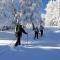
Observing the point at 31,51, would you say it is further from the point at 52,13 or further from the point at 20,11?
the point at 52,13

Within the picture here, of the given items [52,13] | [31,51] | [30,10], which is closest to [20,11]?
[30,10]

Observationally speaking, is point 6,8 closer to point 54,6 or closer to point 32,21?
point 32,21

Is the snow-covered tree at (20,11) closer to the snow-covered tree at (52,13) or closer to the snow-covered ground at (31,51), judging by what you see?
the snow-covered ground at (31,51)

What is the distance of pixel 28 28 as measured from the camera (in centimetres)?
4634

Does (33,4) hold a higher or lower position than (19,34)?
higher

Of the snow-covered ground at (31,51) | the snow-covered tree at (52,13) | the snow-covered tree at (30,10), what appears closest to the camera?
the snow-covered ground at (31,51)

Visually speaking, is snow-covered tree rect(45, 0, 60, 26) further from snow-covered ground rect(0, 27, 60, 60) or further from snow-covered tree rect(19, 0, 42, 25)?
snow-covered ground rect(0, 27, 60, 60)

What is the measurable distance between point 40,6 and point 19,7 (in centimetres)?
341

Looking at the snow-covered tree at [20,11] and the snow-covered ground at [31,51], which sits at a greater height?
the snow-covered tree at [20,11]

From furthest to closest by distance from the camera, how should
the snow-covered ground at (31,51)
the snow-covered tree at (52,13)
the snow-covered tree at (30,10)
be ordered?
the snow-covered tree at (52,13), the snow-covered tree at (30,10), the snow-covered ground at (31,51)

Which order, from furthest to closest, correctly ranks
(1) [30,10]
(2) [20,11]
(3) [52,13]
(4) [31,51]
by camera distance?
(3) [52,13]
(2) [20,11]
(1) [30,10]
(4) [31,51]

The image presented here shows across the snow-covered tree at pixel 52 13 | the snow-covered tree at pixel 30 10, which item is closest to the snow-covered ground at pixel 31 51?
the snow-covered tree at pixel 30 10

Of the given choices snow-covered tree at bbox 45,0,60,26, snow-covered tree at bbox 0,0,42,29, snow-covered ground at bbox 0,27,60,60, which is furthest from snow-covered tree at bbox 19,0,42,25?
snow-covered tree at bbox 45,0,60,26

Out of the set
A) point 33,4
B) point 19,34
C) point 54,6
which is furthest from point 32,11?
point 54,6
